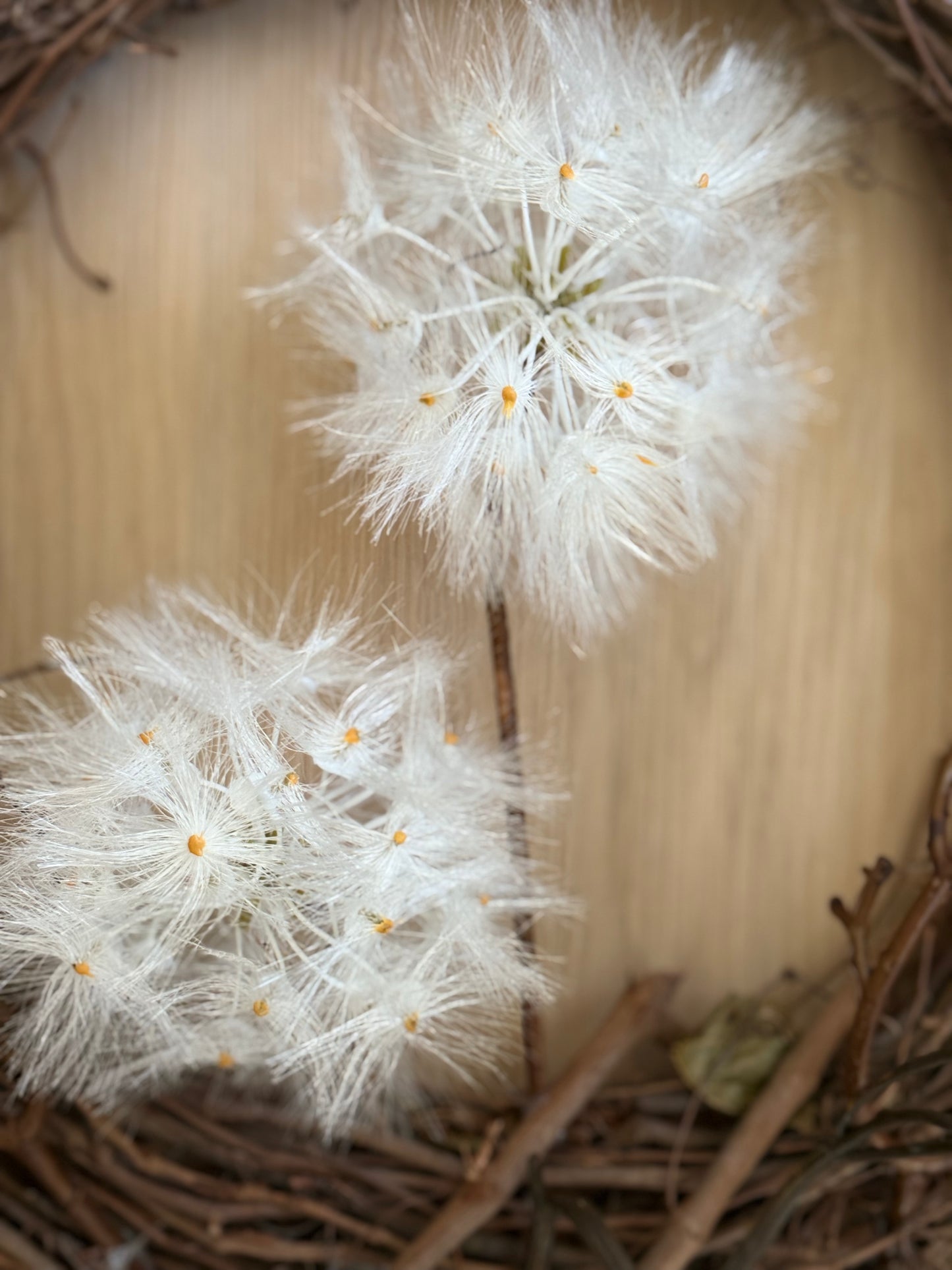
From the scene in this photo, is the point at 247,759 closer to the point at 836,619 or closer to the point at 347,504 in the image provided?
the point at 347,504

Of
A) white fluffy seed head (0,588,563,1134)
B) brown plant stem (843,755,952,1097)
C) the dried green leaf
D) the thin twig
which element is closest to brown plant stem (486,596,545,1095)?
white fluffy seed head (0,588,563,1134)

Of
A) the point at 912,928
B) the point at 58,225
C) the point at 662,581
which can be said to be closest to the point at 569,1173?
the point at 912,928

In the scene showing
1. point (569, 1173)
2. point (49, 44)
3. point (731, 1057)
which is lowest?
point (569, 1173)

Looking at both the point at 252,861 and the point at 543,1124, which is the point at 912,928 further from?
the point at 252,861

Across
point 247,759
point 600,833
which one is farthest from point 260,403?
point 600,833

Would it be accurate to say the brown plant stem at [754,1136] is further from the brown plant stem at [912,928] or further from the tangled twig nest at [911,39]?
the tangled twig nest at [911,39]

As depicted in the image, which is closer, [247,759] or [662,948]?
[247,759]

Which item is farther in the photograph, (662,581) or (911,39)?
(662,581)

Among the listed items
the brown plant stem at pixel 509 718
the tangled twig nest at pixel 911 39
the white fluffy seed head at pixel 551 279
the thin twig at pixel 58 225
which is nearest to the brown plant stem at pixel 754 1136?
the brown plant stem at pixel 509 718
